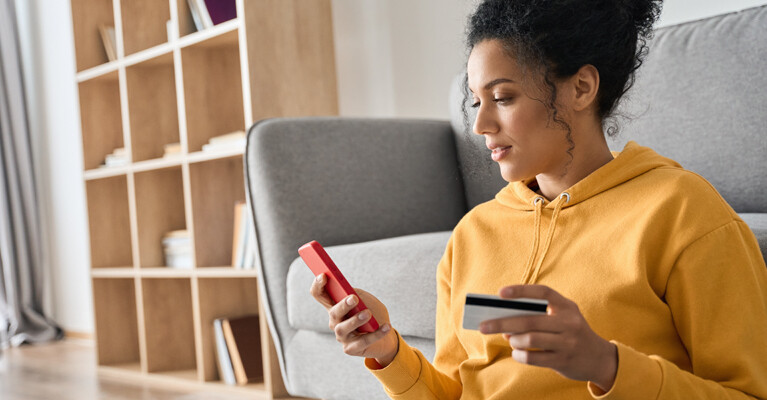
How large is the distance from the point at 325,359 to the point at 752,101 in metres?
0.94

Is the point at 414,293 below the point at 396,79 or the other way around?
below

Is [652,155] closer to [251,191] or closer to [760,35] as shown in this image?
[760,35]

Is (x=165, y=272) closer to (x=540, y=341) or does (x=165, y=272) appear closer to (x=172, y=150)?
(x=172, y=150)

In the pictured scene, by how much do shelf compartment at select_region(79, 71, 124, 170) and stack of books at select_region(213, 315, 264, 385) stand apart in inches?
40.2

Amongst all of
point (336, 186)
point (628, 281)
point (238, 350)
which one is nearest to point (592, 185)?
point (628, 281)

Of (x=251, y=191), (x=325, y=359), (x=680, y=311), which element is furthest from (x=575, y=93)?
(x=251, y=191)

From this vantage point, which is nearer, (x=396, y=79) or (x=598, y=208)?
(x=598, y=208)

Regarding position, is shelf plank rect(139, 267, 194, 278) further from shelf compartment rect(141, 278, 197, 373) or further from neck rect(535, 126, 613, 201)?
neck rect(535, 126, 613, 201)

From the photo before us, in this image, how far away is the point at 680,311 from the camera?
0.74 metres

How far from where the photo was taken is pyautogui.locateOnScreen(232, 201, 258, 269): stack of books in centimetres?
238

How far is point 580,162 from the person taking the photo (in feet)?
2.84

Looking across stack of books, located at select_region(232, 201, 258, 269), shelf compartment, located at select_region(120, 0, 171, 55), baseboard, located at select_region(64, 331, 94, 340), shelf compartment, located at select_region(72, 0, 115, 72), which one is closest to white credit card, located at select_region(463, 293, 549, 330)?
stack of books, located at select_region(232, 201, 258, 269)

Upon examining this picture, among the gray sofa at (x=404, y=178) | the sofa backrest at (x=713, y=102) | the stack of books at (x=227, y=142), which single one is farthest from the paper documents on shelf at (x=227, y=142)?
the sofa backrest at (x=713, y=102)

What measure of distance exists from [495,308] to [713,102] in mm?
1104
